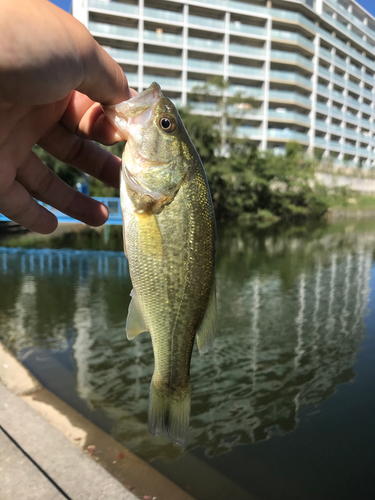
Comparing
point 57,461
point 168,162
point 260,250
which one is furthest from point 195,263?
point 260,250

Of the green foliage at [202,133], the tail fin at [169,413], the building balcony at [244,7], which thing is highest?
the building balcony at [244,7]

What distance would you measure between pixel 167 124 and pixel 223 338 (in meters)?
6.50

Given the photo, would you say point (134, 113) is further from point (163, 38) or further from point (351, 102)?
point (351, 102)

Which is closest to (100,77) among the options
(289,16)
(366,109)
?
(289,16)

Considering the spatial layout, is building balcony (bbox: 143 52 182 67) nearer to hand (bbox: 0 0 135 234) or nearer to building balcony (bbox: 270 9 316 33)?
building balcony (bbox: 270 9 316 33)

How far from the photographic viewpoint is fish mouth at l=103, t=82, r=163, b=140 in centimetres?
174

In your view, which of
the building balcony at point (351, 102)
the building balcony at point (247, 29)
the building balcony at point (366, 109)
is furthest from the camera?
the building balcony at point (366, 109)

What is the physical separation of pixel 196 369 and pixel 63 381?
2006 mm

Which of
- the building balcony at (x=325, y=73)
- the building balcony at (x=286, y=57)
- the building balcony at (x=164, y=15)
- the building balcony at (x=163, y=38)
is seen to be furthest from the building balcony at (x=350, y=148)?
the building balcony at (x=164, y=15)

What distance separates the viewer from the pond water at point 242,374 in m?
4.46

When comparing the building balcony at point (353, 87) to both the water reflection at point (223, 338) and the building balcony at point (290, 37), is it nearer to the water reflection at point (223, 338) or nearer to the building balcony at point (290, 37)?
the building balcony at point (290, 37)

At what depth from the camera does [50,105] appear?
205 centimetres

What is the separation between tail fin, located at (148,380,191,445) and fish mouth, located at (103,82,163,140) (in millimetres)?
1103

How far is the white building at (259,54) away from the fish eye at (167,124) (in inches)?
1408
